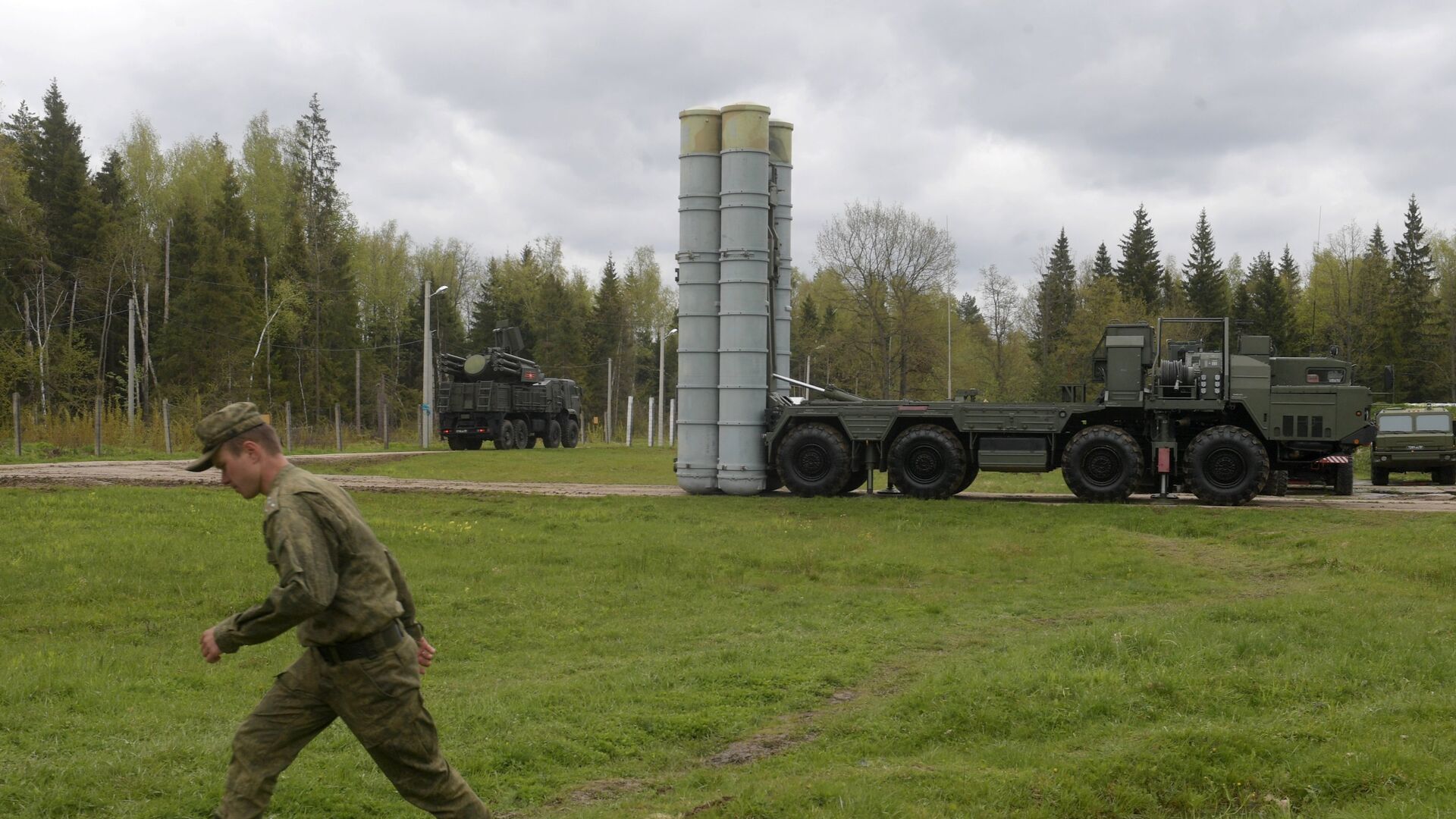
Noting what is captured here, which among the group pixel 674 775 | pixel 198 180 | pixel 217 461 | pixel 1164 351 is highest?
pixel 198 180

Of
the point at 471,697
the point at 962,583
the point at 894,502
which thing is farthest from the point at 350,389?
the point at 471,697

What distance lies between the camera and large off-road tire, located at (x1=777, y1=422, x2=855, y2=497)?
24.4 meters

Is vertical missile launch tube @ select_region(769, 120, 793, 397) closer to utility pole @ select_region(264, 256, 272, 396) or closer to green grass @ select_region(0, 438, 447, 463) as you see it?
green grass @ select_region(0, 438, 447, 463)

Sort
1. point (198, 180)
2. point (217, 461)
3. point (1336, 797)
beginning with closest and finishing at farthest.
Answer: point (217, 461) → point (1336, 797) → point (198, 180)

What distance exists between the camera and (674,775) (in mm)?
7766

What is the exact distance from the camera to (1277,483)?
80.9ft

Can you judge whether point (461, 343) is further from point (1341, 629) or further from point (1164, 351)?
point (1341, 629)

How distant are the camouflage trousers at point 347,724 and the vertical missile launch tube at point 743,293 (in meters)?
19.7

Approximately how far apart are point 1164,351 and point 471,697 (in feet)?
60.6

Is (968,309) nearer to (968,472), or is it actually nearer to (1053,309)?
(1053,309)

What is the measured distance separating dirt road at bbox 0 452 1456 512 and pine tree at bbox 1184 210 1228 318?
4559 cm

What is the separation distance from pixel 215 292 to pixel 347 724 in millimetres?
56456

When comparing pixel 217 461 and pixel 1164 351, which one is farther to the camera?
pixel 1164 351

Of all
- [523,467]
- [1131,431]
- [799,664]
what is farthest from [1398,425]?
[799,664]
